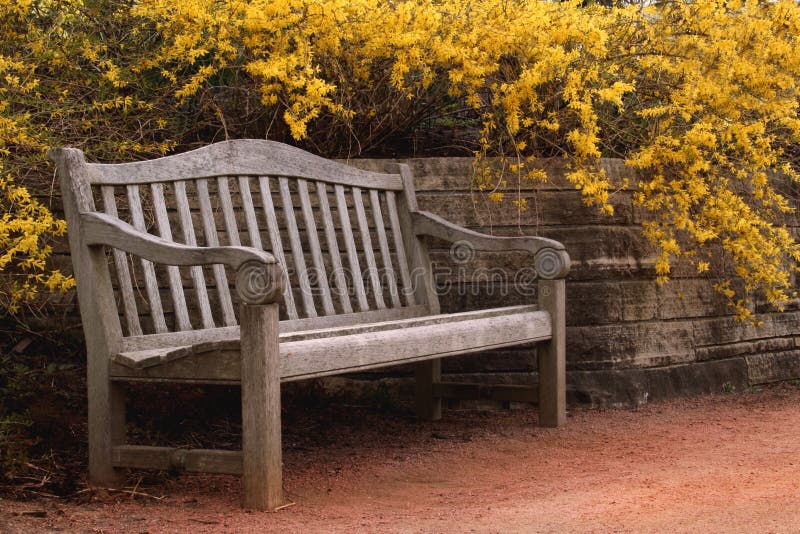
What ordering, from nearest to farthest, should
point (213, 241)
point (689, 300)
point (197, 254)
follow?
1. point (197, 254)
2. point (213, 241)
3. point (689, 300)

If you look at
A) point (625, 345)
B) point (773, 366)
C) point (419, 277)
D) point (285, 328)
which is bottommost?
point (773, 366)

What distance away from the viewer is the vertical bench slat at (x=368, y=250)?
4246 millimetres

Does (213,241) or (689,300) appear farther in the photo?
(689,300)

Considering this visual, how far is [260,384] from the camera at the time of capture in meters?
2.90

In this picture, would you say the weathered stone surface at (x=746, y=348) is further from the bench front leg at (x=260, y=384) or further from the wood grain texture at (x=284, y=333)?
the bench front leg at (x=260, y=384)

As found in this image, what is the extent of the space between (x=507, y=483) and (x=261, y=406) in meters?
1.00

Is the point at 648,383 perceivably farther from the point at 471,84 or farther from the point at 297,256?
the point at 297,256

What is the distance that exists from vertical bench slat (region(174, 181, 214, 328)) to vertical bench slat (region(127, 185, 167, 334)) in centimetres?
16

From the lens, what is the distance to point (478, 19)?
452 centimetres

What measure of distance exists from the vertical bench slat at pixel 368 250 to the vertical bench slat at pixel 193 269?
2.86ft

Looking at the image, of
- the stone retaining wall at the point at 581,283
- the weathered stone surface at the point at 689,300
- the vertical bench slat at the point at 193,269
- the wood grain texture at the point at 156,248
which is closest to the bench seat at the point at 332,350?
the vertical bench slat at the point at 193,269

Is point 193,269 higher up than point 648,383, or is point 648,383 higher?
point 193,269

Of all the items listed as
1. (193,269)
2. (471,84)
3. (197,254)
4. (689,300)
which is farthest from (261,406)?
(689,300)

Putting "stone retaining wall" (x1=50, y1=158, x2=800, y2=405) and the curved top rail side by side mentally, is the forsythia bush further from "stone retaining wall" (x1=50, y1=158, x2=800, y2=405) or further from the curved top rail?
the curved top rail
